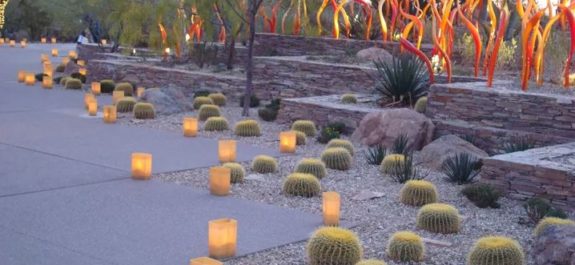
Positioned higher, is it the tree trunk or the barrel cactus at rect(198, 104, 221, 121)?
the tree trunk

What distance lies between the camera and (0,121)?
14.6 metres

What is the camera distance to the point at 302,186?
9391mm

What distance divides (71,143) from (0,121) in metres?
2.67

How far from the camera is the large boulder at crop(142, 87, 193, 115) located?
16006mm

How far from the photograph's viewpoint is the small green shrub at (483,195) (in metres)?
9.05

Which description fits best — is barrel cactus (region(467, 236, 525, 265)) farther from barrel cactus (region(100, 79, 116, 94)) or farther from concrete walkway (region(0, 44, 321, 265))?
barrel cactus (region(100, 79, 116, 94))

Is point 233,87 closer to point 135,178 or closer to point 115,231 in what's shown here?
point 135,178

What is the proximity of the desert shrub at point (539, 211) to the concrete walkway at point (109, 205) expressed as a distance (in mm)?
1966

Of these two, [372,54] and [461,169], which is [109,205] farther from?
[372,54]

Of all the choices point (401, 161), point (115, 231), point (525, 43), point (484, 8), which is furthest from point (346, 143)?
point (484, 8)

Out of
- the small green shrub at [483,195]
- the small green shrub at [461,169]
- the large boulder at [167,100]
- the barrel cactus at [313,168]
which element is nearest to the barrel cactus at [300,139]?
the barrel cactus at [313,168]

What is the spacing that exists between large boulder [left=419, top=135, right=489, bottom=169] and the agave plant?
2.67 m

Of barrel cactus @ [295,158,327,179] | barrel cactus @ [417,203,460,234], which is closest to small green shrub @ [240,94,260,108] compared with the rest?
barrel cactus @ [295,158,327,179]

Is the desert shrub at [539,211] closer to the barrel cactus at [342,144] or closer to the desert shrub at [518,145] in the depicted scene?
the desert shrub at [518,145]
